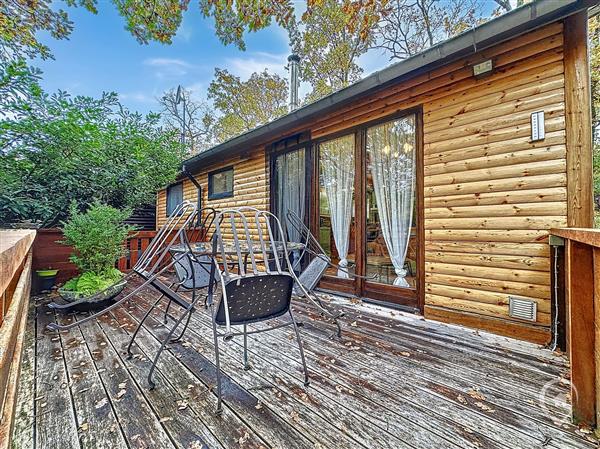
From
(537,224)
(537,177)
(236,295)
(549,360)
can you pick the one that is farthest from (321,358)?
(537,177)

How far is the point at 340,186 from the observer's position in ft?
13.1

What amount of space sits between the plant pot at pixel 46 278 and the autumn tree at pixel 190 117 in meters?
11.9

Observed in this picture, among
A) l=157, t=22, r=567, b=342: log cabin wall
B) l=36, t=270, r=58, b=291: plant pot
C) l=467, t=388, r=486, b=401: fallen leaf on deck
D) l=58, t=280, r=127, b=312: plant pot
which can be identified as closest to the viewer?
l=467, t=388, r=486, b=401: fallen leaf on deck

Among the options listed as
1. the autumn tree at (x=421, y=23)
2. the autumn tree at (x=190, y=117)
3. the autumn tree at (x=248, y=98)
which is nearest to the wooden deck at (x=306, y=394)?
the autumn tree at (x=421, y=23)

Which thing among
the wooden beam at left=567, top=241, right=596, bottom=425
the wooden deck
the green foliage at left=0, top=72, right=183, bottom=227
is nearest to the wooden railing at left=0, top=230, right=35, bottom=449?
the wooden deck

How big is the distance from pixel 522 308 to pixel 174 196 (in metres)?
9.04

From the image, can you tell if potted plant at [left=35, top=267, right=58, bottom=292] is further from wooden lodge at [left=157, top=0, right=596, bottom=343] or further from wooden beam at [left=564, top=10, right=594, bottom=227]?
wooden beam at [left=564, top=10, right=594, bottom=227]

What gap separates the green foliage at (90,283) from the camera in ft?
10.8

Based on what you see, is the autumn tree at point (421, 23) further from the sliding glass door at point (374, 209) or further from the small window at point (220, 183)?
the sliding glass door at point (374, 209)

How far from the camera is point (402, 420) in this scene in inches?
58.3

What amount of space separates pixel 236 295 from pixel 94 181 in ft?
15.5

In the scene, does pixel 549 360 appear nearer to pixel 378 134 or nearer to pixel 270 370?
pixel 270 370

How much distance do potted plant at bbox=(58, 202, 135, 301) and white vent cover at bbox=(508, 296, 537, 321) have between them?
4021mm

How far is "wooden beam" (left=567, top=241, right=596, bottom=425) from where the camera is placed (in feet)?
4.44
